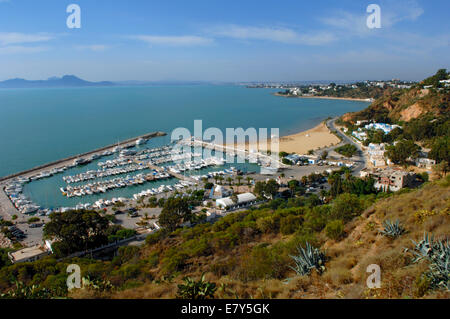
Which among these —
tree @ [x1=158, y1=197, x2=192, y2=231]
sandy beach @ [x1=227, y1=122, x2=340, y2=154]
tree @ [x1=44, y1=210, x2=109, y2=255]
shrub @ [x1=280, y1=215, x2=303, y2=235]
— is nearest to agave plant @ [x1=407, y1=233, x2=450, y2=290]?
shrub @ [x1=280, y1=215, x2=303, y2=235]

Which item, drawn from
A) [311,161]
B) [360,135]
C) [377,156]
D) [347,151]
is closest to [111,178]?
[311,161]

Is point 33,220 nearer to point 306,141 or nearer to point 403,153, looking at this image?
point 403,153

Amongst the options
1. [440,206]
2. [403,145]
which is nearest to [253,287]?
[440,206]

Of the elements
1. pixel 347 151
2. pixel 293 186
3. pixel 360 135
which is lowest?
pixel 293 186

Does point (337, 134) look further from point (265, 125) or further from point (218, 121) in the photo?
point (218, 121)

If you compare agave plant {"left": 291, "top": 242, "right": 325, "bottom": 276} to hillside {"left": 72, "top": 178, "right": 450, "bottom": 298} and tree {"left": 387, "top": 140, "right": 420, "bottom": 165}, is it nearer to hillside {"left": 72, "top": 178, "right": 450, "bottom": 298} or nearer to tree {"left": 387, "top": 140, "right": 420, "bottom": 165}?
hillside {"left": 72, "top": 178, "right": 450, "bottom": 298}

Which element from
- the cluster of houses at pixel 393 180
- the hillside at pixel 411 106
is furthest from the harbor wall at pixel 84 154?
the hillside at pixel 411 106

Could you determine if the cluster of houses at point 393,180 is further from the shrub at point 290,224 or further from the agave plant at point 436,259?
the agave plant at point 436,259
